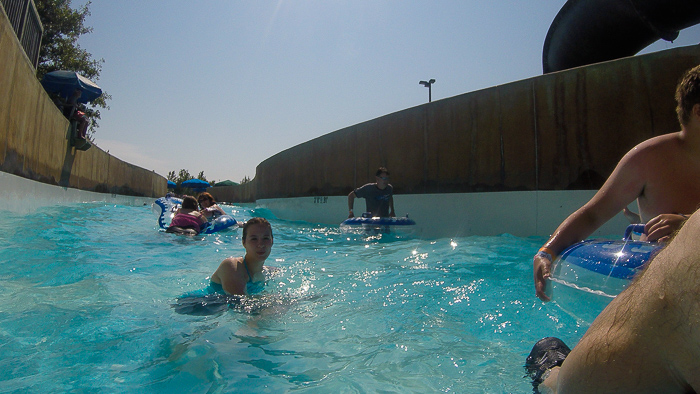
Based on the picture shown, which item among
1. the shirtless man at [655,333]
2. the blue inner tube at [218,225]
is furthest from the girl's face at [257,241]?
the blue inner tube at [218,225]

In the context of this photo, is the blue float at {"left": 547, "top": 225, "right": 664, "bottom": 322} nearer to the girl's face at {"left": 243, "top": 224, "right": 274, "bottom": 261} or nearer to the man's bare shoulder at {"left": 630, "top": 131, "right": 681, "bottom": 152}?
the man's bare shoulder at {"left": 630, "top": 131, "right": 681, "bottom": 152}

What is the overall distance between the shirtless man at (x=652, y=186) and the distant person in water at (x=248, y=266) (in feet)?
7.75

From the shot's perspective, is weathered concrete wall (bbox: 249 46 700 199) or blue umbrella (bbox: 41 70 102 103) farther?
blue umbrella (bbox: 41 70 102 103)

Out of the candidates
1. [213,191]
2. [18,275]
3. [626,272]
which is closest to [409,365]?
[626,272]

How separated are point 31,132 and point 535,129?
33.0ft

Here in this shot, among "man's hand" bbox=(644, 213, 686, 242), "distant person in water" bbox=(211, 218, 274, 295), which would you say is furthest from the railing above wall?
"man's hand" bbox=(644, 213, 686, 242)

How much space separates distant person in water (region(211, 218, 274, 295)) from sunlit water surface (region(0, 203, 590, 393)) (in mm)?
281

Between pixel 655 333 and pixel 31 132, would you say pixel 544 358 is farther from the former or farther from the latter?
pixel 31 132

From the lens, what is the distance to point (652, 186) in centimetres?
243

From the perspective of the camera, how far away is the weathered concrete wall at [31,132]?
721cm

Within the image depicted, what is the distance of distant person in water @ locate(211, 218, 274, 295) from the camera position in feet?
12.5

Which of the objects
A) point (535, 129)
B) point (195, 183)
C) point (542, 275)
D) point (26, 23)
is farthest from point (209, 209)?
point (195, 183)

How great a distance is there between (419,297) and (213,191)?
148ft

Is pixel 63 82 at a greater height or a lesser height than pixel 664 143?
greater
